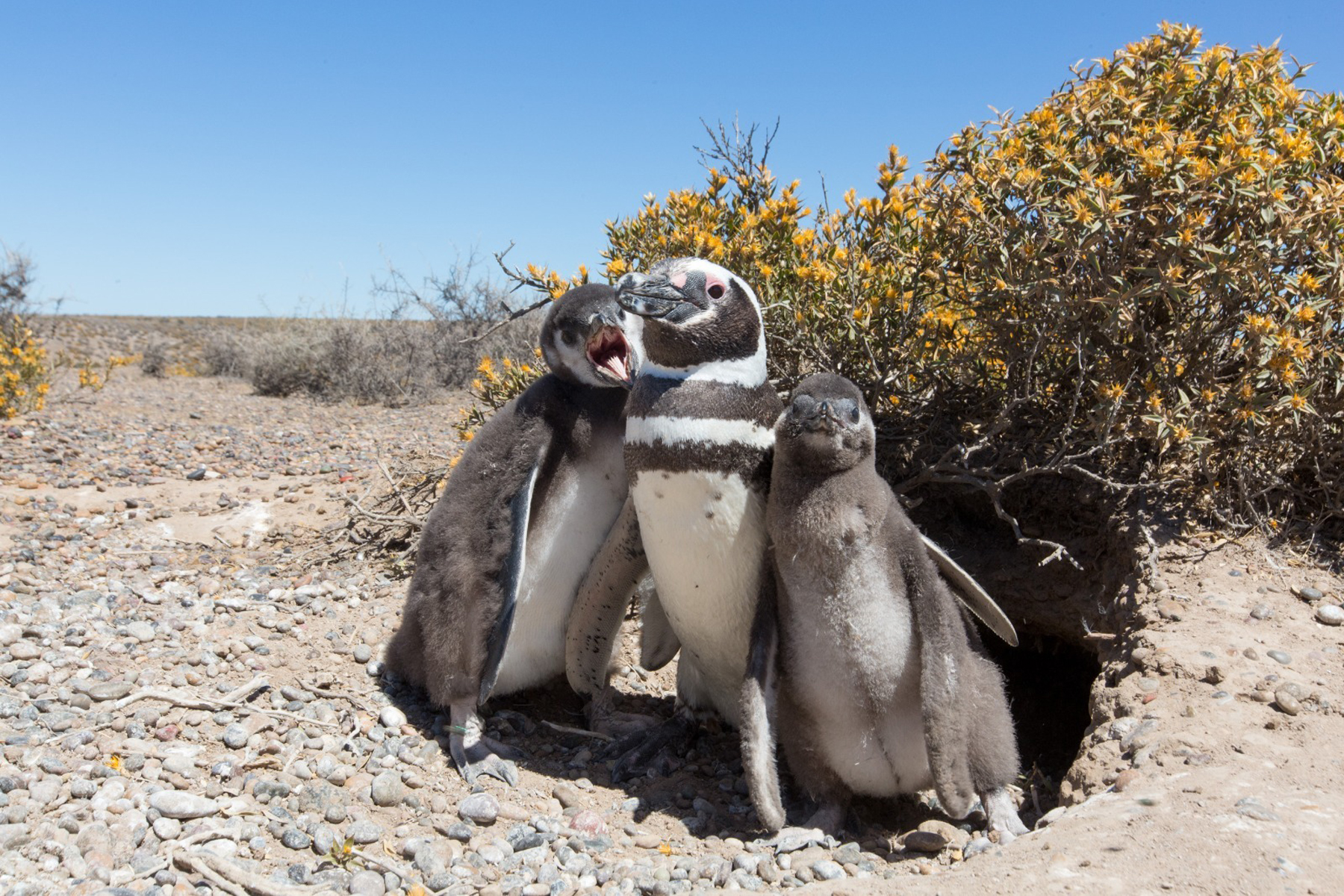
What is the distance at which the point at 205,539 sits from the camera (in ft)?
17.2

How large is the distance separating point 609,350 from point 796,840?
1.70m

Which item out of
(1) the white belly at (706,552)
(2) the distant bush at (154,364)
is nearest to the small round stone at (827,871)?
(1) the white belly at (706,552)

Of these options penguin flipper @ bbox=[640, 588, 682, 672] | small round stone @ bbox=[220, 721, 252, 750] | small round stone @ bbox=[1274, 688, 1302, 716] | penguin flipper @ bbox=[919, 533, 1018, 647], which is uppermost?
penguin flipper @ bbox=[919, 533, 1018, 647]

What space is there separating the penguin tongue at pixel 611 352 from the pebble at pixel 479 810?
1.42 metres

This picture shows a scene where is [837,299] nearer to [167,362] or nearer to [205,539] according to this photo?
[205,539]

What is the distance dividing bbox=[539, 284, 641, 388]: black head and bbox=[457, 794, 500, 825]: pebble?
141 cm

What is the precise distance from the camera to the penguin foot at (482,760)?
123 inches

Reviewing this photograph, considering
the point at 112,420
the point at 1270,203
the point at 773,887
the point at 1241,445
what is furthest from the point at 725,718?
the point at 112,420

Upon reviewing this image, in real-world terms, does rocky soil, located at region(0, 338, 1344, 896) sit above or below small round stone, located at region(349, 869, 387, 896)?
above

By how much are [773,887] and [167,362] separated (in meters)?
19.8

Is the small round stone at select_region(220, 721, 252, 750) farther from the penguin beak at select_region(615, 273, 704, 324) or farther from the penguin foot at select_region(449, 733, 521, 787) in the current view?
the penguin beak at select_region(615, 273, 704, 324)

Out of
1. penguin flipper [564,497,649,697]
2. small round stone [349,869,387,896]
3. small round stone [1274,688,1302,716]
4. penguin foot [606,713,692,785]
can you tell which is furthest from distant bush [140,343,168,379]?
small round stone [1274,688,1302,716]

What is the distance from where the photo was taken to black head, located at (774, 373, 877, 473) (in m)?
2.57

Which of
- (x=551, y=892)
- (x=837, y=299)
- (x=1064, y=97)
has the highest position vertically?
(x=1064, y=97)
